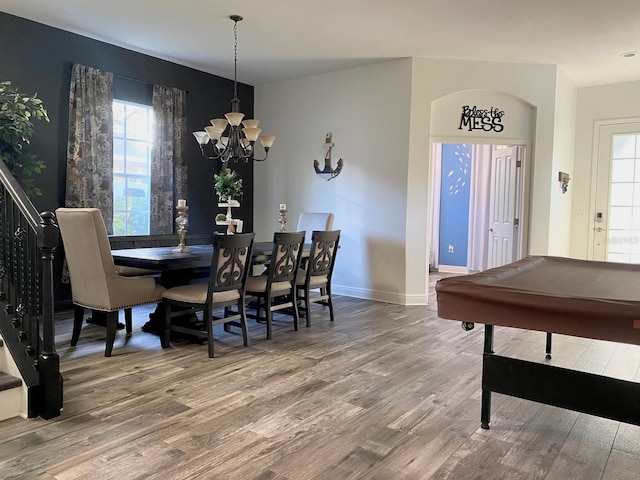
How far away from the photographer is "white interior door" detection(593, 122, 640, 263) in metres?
6.50

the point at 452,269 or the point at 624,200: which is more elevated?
the point at 624,200

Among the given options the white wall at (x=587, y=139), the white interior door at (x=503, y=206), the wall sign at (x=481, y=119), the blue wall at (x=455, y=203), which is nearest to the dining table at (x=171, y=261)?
the wall sign at (x=481, y=119)

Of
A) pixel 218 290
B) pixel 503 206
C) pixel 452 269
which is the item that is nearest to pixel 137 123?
pixel 218 290

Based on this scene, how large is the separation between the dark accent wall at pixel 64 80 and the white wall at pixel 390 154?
1.41 m

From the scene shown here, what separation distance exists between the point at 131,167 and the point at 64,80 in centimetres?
112

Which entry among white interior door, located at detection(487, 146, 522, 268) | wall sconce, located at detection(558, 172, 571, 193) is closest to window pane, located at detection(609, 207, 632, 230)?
wall sconce, located at detection(558, 172, 571, 193)

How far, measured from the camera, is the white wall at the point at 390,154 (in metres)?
5.75

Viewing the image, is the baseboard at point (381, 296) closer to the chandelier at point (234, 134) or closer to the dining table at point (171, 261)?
the dining table at point (171, 261)

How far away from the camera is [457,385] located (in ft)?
10.3

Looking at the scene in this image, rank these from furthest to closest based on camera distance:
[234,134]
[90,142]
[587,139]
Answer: [587,139]
[90,142]
[234,134]

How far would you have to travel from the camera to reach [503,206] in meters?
6.95

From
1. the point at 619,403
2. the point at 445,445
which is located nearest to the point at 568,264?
the point at 619,403

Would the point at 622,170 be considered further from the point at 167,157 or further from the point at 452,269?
the point at 167,157

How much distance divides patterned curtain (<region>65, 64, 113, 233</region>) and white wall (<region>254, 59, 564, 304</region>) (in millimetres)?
2567
